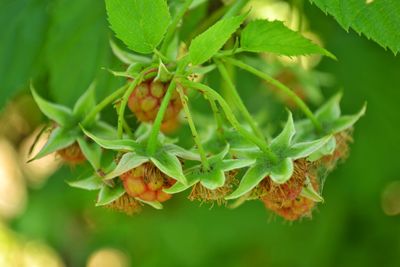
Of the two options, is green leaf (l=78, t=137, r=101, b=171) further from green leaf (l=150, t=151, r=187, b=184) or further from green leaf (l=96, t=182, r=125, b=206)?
green leaf (l=150, t=151, r=187, b=184)

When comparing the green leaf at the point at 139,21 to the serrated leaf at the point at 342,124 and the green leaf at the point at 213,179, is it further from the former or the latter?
the serrated leaf at the point at 342,124

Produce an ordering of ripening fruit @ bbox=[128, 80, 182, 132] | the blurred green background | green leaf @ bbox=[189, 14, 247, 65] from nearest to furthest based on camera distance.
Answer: green leaf @ bbox=[189, 14, 247, 65] → ripening fruit @ bbox=[128, 80, 182, 132] → the blurred green background

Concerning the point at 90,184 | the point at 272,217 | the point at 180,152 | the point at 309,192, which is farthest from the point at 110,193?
the point at 272,217

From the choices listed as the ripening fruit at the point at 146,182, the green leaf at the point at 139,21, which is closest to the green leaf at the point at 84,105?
the ripening fruit at the point at 146,182

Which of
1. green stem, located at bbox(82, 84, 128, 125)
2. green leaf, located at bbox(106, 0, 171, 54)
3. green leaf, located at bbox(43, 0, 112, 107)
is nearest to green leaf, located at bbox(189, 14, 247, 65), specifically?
green leaf, located at bbox(106, 0, 171, 54)

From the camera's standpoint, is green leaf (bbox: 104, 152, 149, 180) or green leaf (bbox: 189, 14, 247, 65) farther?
green leaf (bbox: 104, 152, 149, 180)

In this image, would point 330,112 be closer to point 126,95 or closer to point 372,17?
point 372,17
